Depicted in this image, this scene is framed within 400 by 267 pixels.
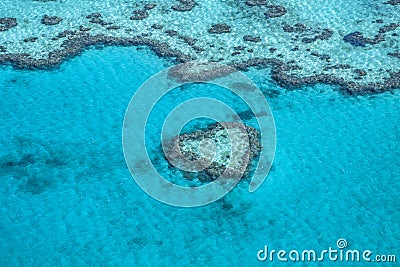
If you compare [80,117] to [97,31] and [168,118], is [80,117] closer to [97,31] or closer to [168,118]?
[168,118]

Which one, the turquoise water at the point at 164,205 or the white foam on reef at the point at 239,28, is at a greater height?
the white foam on reef at the point at 239,28

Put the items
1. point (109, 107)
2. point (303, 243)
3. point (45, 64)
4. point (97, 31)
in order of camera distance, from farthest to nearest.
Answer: point (97, 31), point (45, 64), point (109, 107), point (303, 243)

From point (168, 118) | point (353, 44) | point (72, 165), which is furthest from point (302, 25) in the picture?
point (72, 165)

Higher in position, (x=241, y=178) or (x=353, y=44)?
(x=353, y=44)

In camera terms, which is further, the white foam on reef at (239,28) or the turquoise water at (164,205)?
the white foam on reef at (239,28)
